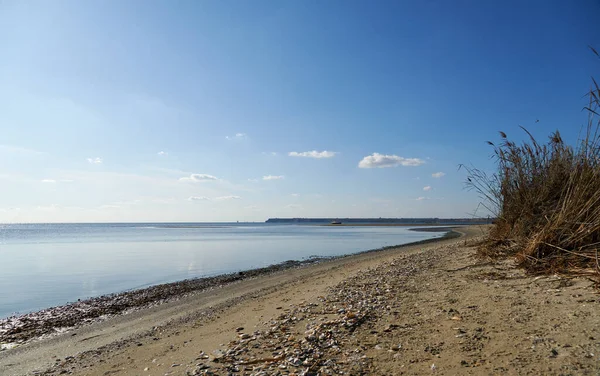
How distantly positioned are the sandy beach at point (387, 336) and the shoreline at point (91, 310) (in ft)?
4.34

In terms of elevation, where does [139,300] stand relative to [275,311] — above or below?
below

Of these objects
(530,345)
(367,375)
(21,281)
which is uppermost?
(530,345)

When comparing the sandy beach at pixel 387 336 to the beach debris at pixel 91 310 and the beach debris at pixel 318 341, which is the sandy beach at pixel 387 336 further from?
the beach debris at pixel 91 310

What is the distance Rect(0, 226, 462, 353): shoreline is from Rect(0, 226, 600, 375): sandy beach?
1323mm

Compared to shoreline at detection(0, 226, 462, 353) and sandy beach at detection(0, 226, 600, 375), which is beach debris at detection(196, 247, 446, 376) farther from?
shoreline at detection(0, 226, 462, 353)

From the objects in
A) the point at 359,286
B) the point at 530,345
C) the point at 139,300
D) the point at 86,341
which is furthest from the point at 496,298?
the point at 139,300

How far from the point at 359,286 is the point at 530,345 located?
5275 mm

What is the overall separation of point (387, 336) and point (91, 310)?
12.1 meters

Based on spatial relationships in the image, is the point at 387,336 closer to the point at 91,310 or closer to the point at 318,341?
the point at 318,341

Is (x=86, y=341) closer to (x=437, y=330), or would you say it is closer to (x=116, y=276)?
(x=437, y=330)

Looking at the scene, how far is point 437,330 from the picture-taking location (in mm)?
5023

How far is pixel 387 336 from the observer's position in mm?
5098

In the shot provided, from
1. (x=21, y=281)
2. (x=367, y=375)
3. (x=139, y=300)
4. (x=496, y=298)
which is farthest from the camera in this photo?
(x=21, y=281)

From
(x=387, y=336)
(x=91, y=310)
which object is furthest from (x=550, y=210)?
(x=91, y=310)
